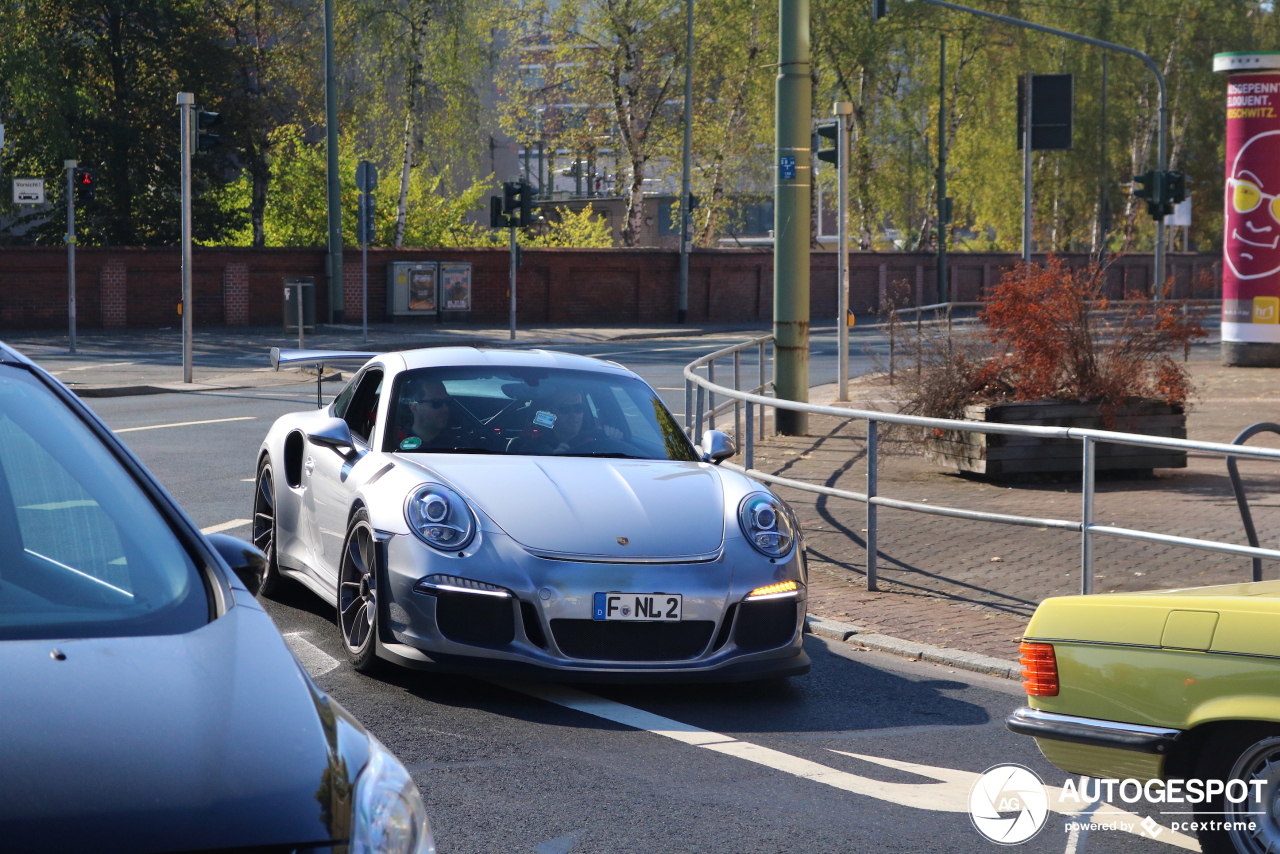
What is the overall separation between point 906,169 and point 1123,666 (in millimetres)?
53785

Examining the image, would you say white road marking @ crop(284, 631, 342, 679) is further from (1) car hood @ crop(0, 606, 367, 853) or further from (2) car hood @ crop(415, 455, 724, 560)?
(1) car hood @ crop(0, 606, 367, 853)

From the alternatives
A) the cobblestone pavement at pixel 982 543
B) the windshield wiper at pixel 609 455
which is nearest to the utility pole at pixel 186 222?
the cobblestone pavement at pixel 982 543

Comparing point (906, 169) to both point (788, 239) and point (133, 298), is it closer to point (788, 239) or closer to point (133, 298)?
point (133, 298)

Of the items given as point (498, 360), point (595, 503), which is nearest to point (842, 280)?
point (498, 360)

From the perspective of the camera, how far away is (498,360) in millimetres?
7500

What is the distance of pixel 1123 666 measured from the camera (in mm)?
4148

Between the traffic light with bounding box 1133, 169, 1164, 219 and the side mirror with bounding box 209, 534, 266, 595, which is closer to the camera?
the side mirror with bounding box 209, 534, 266, 595

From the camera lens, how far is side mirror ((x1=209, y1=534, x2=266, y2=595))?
3395 mm

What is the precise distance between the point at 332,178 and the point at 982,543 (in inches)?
1241

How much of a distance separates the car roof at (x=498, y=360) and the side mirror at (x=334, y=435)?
0.45m

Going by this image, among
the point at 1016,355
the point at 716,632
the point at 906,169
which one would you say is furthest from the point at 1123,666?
the point at 906,169

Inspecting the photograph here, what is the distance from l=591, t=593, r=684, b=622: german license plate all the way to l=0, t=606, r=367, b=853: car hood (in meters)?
3.00

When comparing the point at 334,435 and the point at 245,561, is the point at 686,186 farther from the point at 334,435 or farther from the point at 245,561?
the point at 245,561

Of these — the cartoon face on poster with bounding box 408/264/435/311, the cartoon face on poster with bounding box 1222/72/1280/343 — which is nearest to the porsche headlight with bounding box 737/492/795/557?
the cartoon face on poster with bounding box 1222/72/1280/343
